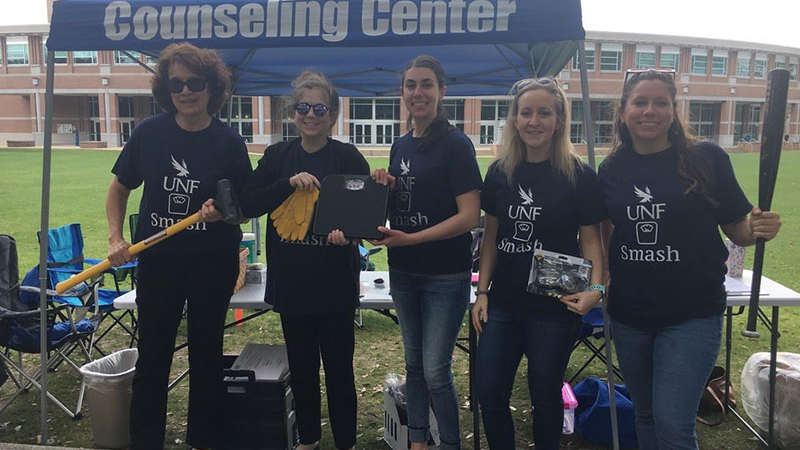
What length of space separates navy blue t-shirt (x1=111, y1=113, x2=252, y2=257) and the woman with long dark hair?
0.79 m

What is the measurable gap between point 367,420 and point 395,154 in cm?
198

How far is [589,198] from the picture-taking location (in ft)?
7.52

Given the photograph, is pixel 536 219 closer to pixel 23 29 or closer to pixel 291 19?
pixel 291 19

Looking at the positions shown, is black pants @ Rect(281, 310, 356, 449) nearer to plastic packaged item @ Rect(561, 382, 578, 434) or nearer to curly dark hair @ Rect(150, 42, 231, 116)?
curly dark hair @ Rect(150, 42, 231, 116)

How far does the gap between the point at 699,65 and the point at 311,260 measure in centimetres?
5686

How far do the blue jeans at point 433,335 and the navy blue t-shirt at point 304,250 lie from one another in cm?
26

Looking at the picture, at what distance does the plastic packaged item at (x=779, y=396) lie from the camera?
329 centimetres

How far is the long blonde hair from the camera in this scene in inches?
92.2

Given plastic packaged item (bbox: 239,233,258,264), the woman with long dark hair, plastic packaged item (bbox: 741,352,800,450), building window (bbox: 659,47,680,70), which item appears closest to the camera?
the woman with long dark hair

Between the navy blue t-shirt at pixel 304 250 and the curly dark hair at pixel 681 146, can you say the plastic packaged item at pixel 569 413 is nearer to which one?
the navy blue t-shirt at pixel 304 250

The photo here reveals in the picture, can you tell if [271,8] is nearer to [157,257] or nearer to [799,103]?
[157,257]

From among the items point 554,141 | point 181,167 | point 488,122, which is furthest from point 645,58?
point 181,167

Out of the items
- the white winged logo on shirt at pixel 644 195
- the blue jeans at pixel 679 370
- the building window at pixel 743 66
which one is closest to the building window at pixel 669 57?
the building window at pixel 743 66

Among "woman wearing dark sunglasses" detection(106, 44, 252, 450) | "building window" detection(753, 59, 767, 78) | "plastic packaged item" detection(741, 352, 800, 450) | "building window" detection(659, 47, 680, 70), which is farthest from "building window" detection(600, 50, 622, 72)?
"woman wearing dark sunglasses" detection(106, 44, 252, 450)
